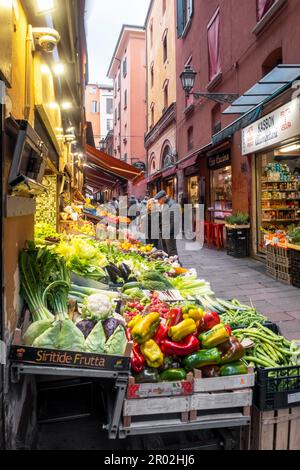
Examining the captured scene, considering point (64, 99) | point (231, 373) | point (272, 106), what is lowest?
point (231, 373)

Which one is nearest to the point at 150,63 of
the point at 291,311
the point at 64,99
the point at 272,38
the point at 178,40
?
the point at 178,40

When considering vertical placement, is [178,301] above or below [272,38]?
below

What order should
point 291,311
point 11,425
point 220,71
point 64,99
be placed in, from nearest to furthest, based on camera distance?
1. point 11,425
2. point 291,311
3. point 64,99
4. point 220,71

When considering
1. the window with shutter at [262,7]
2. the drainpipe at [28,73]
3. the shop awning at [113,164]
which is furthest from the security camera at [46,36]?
the shop awning at [113,164]

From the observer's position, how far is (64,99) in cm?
680

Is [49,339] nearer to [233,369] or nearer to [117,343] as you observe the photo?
[117,343]

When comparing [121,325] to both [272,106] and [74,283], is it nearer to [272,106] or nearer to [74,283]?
[74,283]

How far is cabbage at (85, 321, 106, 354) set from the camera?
255 cm

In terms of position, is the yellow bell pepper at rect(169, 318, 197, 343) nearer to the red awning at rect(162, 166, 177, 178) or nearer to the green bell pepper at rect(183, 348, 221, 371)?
the green bell pepper at rect(183, 348, 221, 371)

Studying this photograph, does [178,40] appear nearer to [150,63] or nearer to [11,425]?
[150,63]

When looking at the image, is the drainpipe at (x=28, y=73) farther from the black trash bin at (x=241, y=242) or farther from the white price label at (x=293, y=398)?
the black trash bin at (x=241, y=242)

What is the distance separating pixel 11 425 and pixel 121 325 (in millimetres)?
953

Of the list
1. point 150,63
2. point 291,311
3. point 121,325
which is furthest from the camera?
point 150,63

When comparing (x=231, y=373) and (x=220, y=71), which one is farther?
(x=220, y=71)
